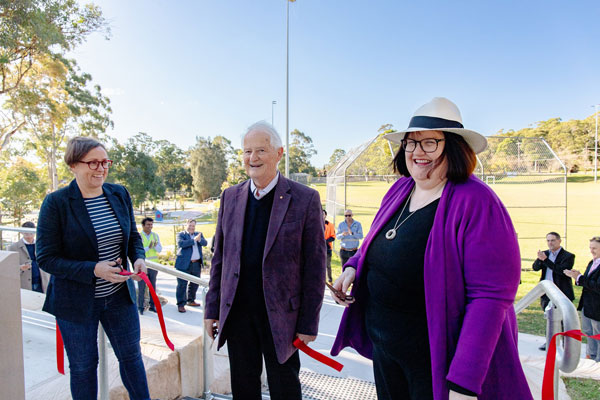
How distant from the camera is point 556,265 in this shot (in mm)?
5789

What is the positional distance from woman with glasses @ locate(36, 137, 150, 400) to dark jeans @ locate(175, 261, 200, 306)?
5.09m

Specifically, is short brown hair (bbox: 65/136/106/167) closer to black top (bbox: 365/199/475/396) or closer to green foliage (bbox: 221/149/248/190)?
black top (bbox: 365/199/475/396)

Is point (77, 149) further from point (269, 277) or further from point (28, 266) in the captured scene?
point (28, 266)

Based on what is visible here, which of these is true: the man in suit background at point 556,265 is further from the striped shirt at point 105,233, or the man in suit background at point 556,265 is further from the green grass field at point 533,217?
the striped shirt at point 105,233

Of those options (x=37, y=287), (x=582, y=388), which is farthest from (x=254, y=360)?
(x=37, y=287)

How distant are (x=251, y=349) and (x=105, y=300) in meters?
0.86

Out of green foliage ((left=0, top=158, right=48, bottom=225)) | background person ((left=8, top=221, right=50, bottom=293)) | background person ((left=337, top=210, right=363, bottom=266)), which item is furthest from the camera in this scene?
green foliage ((left=0, top=158, right=48, bottom=225))

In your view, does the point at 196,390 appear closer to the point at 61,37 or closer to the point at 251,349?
the point at 251,349

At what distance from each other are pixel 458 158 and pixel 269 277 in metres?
1.03

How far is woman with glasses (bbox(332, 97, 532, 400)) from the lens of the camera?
1101 millimetres

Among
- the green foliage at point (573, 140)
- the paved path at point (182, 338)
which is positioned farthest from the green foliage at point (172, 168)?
the paved path at point (182, 338)

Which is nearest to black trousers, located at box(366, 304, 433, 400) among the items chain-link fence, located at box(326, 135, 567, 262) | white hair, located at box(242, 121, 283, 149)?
white hair, located at box(242, 121, 283, 149)

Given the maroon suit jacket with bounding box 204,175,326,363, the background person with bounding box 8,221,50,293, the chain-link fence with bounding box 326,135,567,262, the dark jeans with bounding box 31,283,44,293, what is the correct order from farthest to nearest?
1. the chain-link fence with bounding box 326,135,567,262
2. the dark jeans with bounding box 31,283,44,293
3. the background person with bounding box 8,221,50,293
4. the maroon suit jacket with bounding box 204,175,326,363

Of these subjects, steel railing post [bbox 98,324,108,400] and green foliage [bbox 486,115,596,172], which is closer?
steel railing post [bbox 98,324,108,400]
